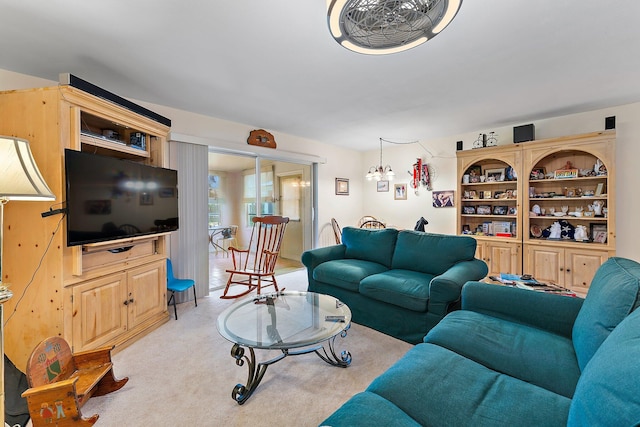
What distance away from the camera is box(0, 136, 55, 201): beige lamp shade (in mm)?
1272

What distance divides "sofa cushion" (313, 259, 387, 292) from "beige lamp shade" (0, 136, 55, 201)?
2.31 m

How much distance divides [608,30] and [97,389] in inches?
164

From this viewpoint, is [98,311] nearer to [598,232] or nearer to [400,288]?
[400,288]

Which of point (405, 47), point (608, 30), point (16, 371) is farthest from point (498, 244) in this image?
point (16, 371)

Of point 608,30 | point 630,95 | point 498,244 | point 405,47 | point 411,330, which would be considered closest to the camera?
point 405,47

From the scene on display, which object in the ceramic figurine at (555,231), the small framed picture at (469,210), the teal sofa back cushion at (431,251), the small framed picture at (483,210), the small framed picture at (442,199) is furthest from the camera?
the small framed picture at (442,199)

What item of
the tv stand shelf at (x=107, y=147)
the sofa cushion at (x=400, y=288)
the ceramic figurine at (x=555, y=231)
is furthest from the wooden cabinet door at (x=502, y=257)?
the tv stand shelf at (x=107, y=147)

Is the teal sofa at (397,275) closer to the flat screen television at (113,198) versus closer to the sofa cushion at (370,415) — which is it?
the sofa cushion at (370,415)

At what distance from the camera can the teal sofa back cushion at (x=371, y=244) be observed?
10.6ft

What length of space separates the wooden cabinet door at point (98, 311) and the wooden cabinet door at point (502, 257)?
460cm

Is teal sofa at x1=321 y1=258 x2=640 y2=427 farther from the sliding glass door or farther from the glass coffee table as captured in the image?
the sliding glass door

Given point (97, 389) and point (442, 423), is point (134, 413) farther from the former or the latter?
point (442, 423)

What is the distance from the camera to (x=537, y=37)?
1972 millimetres

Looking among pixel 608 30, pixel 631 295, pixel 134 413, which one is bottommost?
pixel 134 413
